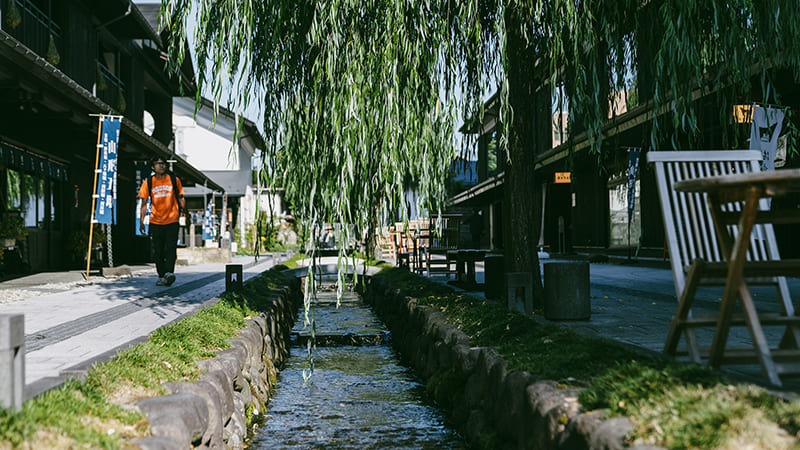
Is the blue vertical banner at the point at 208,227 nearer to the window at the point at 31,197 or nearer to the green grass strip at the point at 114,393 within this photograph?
the window at the point at 31,197

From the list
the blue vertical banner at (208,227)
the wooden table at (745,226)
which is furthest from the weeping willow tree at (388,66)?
the blue vertical banner at (208,227)

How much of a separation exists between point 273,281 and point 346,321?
1403 mm

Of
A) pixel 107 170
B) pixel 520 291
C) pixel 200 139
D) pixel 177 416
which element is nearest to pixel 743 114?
pixel 520 291

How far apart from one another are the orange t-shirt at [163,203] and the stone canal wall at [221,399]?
3.55m

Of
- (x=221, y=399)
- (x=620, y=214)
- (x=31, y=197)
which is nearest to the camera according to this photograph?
(x=221, y=399)

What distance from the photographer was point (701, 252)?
121 inches

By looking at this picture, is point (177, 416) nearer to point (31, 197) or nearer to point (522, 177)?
point (522, 177)

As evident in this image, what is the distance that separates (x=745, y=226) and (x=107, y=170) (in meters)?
10.1

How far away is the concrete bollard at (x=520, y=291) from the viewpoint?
5414 mm

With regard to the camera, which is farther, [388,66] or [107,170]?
[107,170]

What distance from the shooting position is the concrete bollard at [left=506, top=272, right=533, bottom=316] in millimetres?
5414

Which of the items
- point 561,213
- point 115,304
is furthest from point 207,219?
point 115,304

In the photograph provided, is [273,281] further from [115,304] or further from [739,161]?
[739,161]

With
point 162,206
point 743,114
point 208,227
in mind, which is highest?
point 743,114
